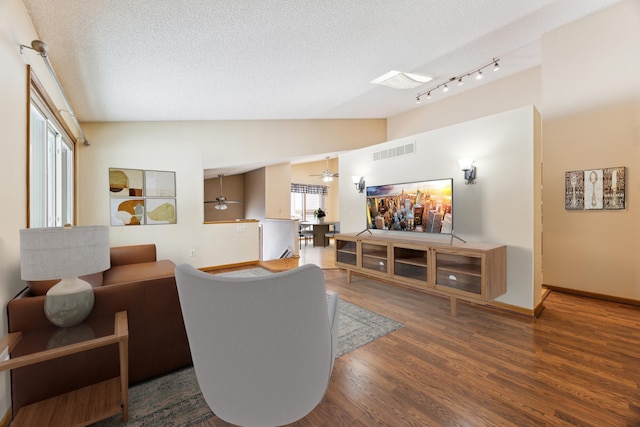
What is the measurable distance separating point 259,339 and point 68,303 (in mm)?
1261

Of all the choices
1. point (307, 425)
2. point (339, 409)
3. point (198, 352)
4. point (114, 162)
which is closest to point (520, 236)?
point (339, 409)

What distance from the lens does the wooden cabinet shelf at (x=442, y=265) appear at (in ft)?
9.37

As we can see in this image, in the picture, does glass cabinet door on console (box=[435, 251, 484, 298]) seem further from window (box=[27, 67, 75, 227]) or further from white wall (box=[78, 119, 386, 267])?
window (box=[27, 67, 75, 227])

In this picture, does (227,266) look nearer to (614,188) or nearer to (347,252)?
(347,252)

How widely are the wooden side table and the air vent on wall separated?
3.85 meters

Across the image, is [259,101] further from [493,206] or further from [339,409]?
[339,409]

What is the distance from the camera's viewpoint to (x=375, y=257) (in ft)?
13.2

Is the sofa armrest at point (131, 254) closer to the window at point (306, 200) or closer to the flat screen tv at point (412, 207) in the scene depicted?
the flat screen tv at point (412, 207)

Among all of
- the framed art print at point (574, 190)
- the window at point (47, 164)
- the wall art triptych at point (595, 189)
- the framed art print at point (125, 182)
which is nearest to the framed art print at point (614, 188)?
the wall art triptych at point (595, 189)

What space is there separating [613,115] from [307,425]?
4.79m

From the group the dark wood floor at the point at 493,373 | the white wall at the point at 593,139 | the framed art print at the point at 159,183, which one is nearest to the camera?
the dark wood floor at the point at 493,373

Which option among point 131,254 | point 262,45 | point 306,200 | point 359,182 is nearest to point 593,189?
point 359,182

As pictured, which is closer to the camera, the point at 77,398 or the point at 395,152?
the point at 77,398

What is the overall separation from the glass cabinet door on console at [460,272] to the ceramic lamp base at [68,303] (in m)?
3.16
